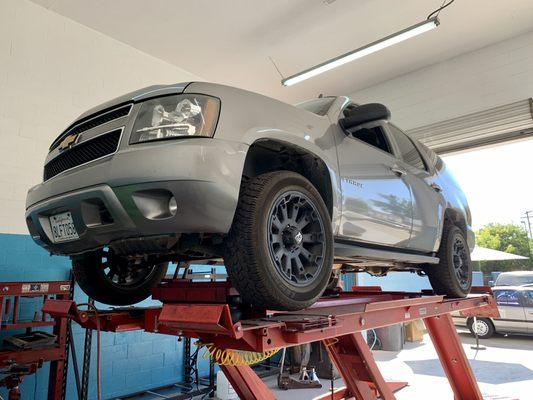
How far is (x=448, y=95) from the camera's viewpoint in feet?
19.3

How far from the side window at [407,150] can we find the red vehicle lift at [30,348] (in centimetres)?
277

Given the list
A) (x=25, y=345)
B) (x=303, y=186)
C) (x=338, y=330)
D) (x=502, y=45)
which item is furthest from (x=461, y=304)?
(x=502, y=45)

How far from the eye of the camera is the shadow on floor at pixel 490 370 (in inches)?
189

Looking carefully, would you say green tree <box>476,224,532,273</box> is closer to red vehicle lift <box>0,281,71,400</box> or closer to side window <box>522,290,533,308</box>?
side window <box>522,290,533,308</box>

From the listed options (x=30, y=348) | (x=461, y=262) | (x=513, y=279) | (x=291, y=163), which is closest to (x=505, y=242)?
(x=513, y=279)

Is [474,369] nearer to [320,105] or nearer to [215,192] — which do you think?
[320,105]

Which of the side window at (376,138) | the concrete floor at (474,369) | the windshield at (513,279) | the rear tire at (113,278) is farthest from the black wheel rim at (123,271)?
the windshield at (513,279)

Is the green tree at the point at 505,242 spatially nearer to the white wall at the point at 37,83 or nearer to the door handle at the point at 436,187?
the door handle at the point at 436,187

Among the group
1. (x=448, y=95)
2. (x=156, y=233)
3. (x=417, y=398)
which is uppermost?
(x=448, y=95)

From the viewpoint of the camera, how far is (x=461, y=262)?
3322 mm

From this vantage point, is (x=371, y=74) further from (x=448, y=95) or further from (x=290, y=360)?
(x=290, y=360)

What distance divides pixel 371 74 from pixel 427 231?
4.15 meters

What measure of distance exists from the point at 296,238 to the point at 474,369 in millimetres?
4958

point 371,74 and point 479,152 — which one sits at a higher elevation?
point 371,74
